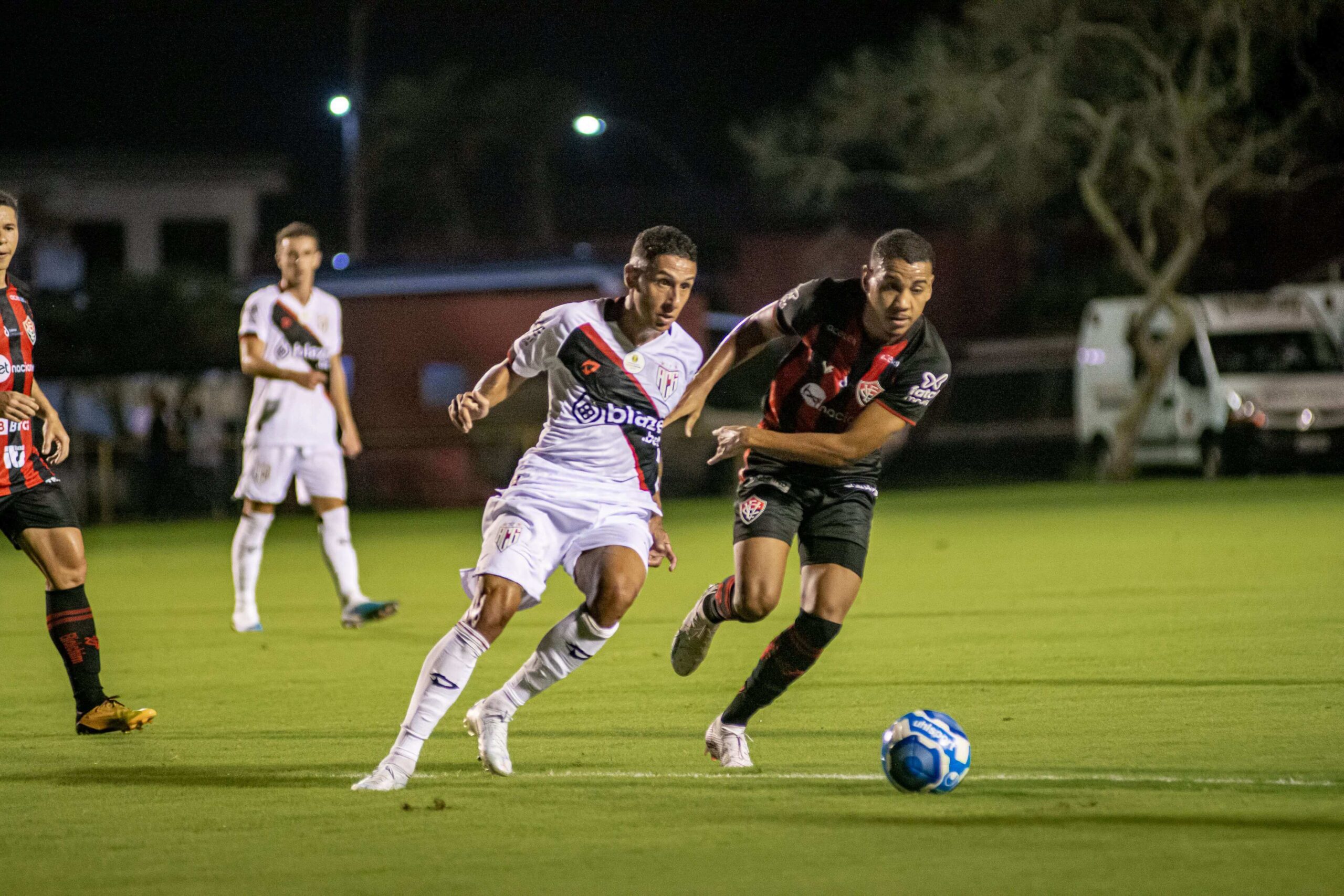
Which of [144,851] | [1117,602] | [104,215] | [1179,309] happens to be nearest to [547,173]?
[104,215]

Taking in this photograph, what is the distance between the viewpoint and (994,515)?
2162 centimetres

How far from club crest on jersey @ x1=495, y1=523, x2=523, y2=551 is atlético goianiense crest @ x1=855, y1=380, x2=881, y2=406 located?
57.1 inches

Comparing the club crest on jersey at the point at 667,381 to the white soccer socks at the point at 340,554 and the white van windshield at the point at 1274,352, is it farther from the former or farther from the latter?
the white van windshield at the point at 1274,352

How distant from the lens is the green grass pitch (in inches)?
198

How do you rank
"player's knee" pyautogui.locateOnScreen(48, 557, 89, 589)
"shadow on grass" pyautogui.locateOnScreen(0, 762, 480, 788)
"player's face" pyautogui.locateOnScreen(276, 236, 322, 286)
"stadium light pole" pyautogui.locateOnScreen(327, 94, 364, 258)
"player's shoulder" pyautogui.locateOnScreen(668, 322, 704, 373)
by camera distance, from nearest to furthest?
"shadow on grass" pyautogui.locateOnScreen(0, 762, 480, 788) → "player's shoulder" pyautogui.locateOnScreen(668, 322, 704, 373) → "player's knee" pyautogui.locateOnScreen(48, 557, 89, 589) → "player's face" pyautogui.locateOnScreen(276, 236, 322, 286) → "stadium light pole" pyautogui.locateOnScreen(327, 94, 364, 258)

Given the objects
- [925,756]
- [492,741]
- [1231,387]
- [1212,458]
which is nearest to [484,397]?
[492,741]

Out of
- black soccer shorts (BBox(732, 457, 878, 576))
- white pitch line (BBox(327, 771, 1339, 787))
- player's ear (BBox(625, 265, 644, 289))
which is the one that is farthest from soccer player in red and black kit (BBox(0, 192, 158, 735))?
black soccer shorts (BBox(732, 457, 878, 576))

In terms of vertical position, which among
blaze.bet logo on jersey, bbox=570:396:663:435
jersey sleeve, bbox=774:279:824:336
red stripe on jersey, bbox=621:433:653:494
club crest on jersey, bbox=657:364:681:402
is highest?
jersey sleeve, bbox=774:279:824:336

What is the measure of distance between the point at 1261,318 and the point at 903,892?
26.1 m

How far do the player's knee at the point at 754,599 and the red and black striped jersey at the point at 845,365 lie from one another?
0.56 m

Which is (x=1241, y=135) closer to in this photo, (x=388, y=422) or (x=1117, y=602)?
(x=388, y=422)

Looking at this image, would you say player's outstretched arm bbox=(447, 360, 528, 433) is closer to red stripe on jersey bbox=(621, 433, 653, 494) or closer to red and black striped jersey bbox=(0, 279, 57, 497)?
red stripe on jersey bbox=(621, 433, 653, 494)

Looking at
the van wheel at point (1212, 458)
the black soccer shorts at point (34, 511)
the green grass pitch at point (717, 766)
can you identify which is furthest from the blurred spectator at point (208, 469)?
the black soccer shorts at point (34, 511)

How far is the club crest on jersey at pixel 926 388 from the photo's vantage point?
6.88 meters
